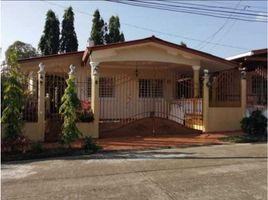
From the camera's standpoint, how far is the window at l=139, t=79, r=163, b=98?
17.9m

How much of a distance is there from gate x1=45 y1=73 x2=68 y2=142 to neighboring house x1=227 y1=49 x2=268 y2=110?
810 centimetres

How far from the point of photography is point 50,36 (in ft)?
109

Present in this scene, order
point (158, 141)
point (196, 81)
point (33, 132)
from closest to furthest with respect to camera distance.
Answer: point (33, 132), point (158, 141), point (196, 81)

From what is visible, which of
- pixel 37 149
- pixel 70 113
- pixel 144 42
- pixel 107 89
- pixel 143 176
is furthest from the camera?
pixel 107 89

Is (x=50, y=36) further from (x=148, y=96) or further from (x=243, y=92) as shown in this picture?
(x=243, y=92)

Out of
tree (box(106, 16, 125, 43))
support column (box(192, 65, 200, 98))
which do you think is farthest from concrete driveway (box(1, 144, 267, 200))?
tree (box(106, 16, 125, 43))

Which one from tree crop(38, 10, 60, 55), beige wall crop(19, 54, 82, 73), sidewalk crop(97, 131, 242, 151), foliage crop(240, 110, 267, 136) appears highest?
tree crop(38, 10, 60, 55)

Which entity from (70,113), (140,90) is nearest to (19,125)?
(70,113)

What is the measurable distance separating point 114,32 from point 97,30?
2.01m

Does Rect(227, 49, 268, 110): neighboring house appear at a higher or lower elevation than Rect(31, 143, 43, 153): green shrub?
higher

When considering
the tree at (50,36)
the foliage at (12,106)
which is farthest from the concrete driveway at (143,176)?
the tree at (50,36)

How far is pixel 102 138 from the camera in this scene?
1316 centimetres

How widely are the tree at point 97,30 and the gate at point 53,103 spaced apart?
21960 millimetres

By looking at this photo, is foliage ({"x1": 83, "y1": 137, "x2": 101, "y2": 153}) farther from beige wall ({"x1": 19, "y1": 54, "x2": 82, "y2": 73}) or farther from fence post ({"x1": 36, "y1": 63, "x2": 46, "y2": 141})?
beige wall ({"x1": 19, "y1": 54, "x2": 82, "y2": 73})
